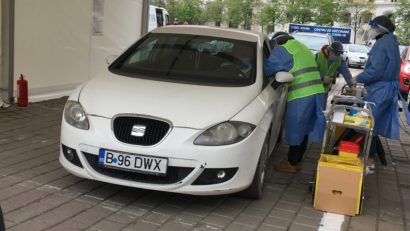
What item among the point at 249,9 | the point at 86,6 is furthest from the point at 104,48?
the point at 249,9

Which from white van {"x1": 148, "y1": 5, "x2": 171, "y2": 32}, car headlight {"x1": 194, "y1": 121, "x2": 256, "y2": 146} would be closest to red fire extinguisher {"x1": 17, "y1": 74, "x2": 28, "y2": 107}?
car headlight {"x1": 194, "y1": 121, "x2": 256, "y2": 146}

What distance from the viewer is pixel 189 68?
5.18m

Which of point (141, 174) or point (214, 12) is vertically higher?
point (214, 12)

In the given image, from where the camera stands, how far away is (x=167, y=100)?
438 centimetres

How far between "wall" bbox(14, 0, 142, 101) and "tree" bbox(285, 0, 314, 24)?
38.9m

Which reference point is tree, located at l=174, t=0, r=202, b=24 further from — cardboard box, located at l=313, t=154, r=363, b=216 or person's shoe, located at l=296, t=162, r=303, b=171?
cardboard box, located at l=313, t=154, r=363, b=216

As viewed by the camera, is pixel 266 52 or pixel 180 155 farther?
pixel 266 52

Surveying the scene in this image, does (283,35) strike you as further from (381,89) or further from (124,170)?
(124,170)

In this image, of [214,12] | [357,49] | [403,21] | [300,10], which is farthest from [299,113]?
[214,12]

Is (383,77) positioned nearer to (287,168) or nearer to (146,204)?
(287,168)

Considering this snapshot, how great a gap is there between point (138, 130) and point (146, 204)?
27.0 inches

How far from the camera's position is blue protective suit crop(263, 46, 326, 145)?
17.1 feet

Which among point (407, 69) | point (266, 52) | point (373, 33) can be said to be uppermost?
point (373, 33)

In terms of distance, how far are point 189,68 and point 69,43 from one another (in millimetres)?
4478
